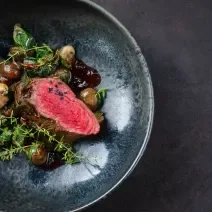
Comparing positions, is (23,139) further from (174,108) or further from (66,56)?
(174,108)

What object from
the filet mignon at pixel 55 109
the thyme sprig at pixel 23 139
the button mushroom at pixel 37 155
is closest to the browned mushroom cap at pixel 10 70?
the filet mignon at pixel 55 109

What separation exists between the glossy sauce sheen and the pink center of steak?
0.06 m

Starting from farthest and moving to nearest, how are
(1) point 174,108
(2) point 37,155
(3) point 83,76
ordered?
(1) point 174,108
(3) point 83,76
(2) point 37,155

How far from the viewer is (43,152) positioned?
1.68 metres

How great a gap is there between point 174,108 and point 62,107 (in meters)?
0.42

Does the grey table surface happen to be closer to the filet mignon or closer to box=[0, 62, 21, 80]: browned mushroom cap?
the filet mignon

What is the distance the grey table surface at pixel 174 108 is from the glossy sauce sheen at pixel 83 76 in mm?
222

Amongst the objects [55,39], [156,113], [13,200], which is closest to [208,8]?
[156,113]

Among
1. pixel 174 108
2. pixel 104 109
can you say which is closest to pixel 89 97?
pixel 104 109

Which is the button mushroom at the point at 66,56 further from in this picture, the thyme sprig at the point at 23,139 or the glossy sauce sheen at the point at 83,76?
the thyme sprig at the point at 23,139

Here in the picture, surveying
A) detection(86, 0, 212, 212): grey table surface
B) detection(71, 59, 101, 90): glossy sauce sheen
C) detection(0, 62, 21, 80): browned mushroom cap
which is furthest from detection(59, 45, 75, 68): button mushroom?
detection(86, 0, 212, 212): grey table surface

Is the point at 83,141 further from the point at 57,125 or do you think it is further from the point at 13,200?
the point at 13,200

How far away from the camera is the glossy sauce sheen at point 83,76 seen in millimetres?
1777

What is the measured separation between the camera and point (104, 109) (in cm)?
179
